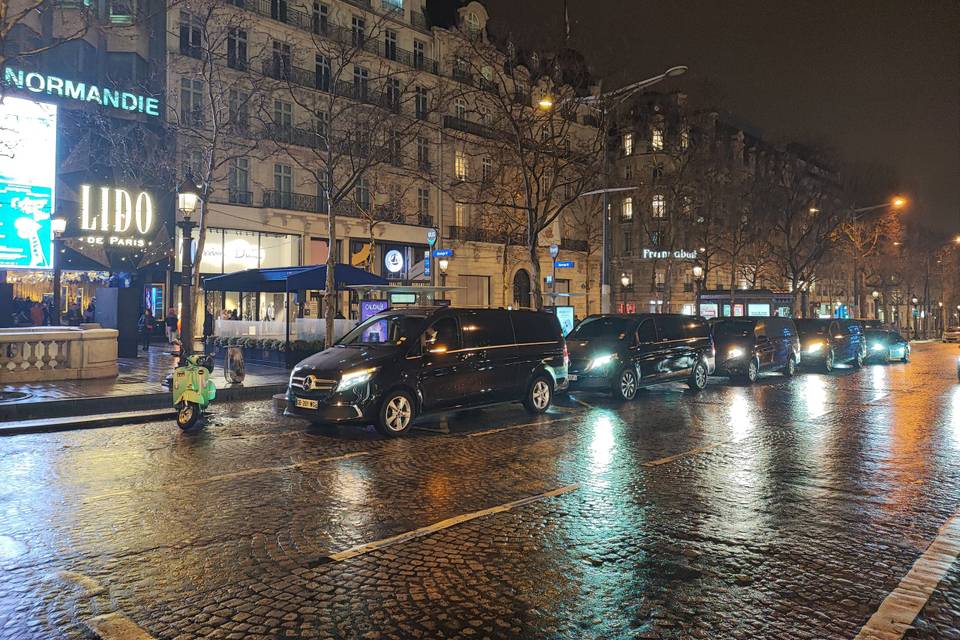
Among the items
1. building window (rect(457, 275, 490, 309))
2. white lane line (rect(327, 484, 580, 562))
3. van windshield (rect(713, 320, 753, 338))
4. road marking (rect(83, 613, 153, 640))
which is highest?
building window (rect(457, 275, 490, 309))

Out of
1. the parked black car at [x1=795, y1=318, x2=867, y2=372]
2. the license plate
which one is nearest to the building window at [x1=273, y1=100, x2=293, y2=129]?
the parked black car at [x1=795, y1=318, x2=867, y2=372]

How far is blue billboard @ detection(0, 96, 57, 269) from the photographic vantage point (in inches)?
827

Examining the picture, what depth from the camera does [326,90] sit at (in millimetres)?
37031

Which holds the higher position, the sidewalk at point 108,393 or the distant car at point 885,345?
the distant car at point 885,345

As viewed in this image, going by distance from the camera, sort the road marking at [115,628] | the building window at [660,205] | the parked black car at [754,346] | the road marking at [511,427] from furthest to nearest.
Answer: the building window at [660,205] < the parked black car at [754,346] < the road marking at [511,427] < the road marking at [115,628]

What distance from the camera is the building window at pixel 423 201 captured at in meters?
42.6

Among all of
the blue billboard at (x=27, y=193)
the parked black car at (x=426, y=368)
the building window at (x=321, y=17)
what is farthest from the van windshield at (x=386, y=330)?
the building window at (x=321, y=17)

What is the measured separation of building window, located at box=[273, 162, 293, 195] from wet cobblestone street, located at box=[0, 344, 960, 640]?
26649mm

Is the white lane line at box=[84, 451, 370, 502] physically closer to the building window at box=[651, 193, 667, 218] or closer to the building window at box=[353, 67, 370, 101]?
the building window at box=[353, 67, 370, 101]

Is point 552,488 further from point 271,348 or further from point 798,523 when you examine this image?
point 271,348

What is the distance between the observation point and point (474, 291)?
151 ft

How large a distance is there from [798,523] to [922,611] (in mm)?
1851

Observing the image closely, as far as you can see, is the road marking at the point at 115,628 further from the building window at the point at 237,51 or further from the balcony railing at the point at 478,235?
the balcony railing at the point at 478,235

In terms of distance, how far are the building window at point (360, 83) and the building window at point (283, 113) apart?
3600 mm
